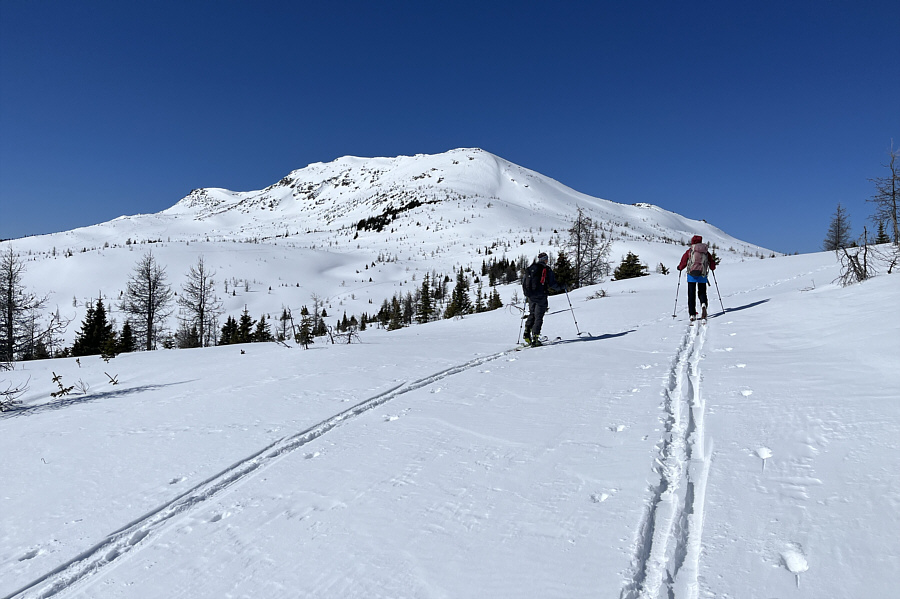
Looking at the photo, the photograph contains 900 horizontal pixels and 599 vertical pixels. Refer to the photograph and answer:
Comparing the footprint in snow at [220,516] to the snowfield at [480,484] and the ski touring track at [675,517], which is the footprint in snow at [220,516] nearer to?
the snowfield at [480,484]

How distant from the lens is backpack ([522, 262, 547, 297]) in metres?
9.36

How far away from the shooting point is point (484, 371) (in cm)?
653

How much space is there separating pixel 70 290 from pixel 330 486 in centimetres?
6004

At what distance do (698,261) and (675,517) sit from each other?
9.40 m

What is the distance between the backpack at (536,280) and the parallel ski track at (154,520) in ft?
18.7

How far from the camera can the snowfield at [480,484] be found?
206cm

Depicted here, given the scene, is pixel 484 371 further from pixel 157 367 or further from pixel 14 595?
pixel 157 367

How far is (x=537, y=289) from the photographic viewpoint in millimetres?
9391

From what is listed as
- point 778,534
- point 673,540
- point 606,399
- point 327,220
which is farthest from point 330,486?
point 327,220

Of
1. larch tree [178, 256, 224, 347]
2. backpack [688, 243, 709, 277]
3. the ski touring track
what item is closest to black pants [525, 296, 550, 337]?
backpack [688, 243, 709, 277]

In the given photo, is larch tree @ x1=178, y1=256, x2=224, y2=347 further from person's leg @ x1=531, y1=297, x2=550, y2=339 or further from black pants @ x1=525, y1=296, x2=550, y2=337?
person's leg @ x1=531, y1=297, x2=550, y2=339

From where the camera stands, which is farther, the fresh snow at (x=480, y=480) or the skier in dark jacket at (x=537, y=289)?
the skier in dark jacket at (x=537, y=289)

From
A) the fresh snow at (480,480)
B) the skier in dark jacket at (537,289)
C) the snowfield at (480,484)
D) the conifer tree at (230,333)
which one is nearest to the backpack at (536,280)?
the skier in dark jacket at (537,289)

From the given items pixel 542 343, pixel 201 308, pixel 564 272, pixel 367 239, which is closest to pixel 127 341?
pixel 201 308
